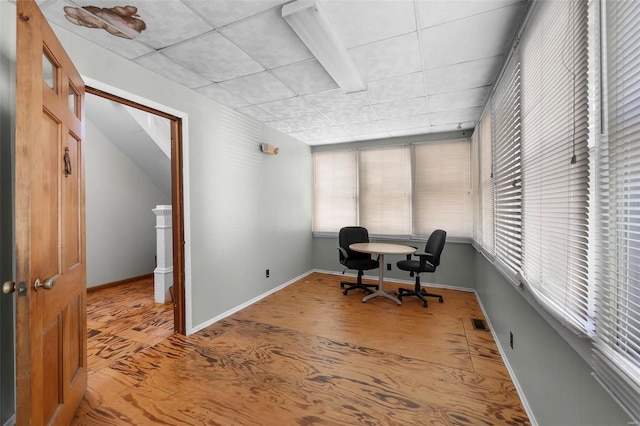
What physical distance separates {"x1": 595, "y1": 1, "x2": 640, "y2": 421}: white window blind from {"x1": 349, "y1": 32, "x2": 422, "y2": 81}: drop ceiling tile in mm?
1294

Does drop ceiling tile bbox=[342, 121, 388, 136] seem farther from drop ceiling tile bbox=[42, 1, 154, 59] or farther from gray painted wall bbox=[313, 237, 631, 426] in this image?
drop ceiling tile bbox=[42, 1, 154, 59]

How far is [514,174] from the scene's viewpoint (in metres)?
2.03

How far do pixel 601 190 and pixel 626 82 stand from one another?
361 millimetres

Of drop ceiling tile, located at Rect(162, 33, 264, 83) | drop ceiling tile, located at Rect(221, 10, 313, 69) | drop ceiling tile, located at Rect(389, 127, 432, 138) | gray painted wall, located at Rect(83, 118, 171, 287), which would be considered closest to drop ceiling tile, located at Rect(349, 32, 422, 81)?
drop ceiling tile, located at Rect(221, 10, 313, 69)

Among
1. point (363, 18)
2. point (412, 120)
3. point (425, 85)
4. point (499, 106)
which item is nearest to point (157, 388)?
point (363, 18)

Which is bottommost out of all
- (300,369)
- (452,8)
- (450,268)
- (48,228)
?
(300,369)

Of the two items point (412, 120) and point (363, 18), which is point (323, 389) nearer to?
point (363, 18)

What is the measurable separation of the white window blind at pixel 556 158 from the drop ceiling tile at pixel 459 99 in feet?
3.81

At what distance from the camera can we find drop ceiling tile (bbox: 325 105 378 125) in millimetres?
3443

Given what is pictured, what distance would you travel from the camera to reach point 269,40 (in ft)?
6.59

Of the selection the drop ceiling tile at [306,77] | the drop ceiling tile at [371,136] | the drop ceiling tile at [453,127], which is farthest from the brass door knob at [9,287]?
the drop ceiling tile at [453,127]

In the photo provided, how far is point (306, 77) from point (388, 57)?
31.1 inches

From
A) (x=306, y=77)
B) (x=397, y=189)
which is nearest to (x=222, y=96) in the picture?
(x=306, y=77)

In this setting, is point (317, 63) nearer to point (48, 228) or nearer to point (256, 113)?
point (256, 113)
